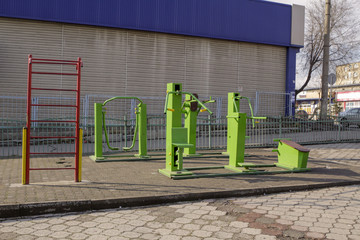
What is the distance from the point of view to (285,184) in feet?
20.6

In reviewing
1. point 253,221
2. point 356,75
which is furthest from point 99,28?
point 356,75

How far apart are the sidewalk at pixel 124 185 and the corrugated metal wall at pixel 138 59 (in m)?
8.99

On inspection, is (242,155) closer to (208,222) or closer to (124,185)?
(124,185)

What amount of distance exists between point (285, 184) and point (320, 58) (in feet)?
76.5

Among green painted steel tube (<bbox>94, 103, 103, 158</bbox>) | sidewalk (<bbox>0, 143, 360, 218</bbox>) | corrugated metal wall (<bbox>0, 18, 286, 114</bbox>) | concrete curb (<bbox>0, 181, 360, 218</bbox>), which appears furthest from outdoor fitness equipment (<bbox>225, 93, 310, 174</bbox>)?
corrugated metal wall (<bbox>0, 18, 286, 114</bbox>)

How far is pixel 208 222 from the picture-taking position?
431 cm

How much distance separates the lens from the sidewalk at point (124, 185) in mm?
4742

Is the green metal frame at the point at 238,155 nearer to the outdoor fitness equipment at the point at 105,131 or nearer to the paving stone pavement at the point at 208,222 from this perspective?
the paving stone pavement at the point at 208,222

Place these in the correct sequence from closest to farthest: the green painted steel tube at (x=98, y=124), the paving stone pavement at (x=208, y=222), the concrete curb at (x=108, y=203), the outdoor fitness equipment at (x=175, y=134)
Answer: the paving stone pavement at (x=208, y=222) < the concrete curb at (x=108, y=203) < the outdoor fitness equipment at (x=175, y=134) < the green painted steel tube at (x=98, y=124)

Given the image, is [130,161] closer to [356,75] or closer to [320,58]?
[320,58]

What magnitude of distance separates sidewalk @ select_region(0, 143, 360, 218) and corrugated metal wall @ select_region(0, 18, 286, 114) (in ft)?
29.5

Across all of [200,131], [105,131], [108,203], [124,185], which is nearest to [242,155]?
[124,185]

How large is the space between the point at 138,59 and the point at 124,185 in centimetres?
1315

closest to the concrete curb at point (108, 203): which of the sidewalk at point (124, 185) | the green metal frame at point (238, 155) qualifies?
the sidewalk at point (124, 185)
